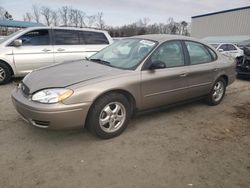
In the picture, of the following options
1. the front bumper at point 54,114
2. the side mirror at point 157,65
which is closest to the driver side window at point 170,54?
the side mirror at point 157,65

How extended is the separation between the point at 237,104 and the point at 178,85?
84.1 inches

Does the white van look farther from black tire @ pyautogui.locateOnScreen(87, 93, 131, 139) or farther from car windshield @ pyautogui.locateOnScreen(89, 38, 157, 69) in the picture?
black tire @ pyautogui.locateOnScreen(87, 93, 131, 139)

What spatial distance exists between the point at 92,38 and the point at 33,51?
6.63 feet

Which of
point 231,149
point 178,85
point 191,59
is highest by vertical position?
point 191,59

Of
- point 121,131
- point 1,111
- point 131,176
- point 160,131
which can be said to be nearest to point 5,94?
point 1,111

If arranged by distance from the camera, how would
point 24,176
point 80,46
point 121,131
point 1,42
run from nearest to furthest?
point 24,176 < point 121,131 < point 1,42 < point 80,46

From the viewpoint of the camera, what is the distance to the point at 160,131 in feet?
14.3

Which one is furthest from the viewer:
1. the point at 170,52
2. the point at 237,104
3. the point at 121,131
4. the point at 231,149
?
the point at 237,104

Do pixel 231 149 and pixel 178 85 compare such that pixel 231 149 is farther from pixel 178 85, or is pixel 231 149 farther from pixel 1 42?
pixel 1 42

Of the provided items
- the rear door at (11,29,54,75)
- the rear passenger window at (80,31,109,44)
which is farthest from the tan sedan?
the rear passenger window at (80,31,109,44)

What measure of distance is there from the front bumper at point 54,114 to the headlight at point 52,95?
0.21ft

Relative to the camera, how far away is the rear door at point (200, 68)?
5.04 m

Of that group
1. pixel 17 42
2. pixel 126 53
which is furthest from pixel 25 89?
pixel 17 42

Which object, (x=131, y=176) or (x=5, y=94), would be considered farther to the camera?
(x=5, y=94)
